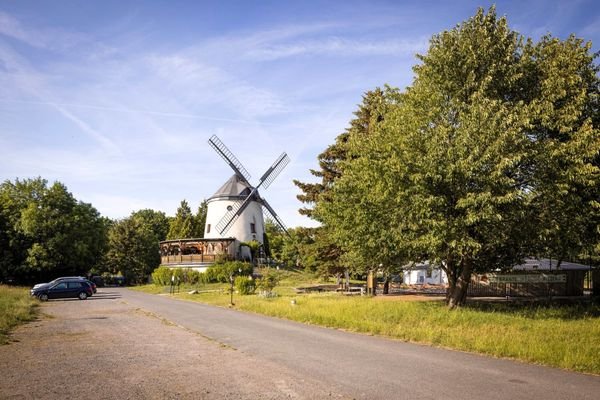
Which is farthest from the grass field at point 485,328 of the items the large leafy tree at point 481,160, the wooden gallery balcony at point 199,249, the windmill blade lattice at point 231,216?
the windmill blade lattice at point 231,216

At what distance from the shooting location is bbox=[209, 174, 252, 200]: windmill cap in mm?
63750

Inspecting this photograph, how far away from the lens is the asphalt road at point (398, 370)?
7977 mm

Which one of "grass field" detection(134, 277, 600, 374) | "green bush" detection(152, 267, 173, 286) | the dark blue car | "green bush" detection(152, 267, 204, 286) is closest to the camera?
"grass field" detection(134, 277, 600, 374)

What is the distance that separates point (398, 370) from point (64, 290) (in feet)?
106

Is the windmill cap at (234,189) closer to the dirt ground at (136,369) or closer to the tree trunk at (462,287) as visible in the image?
the tree trunk at (462,287)

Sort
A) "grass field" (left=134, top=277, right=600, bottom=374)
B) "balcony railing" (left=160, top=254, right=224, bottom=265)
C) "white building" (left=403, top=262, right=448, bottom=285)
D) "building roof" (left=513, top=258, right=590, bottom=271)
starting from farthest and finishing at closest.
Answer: "balcony railing" (left=160, top=254, right=224, bottom=265), "white building" (left=403, top=262, right=448, bottom=285), "building roof" (left=513, top=258, right=590, bottom=271), "grass field" (left=134, top=277, right=600, bottom=374)

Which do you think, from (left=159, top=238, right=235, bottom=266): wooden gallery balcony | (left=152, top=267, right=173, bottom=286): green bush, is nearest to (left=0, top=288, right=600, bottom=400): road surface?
(left=152, top=267, right=173, bottom=286): green bush

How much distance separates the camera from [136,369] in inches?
385

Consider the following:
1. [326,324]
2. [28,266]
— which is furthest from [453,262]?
[28,266]

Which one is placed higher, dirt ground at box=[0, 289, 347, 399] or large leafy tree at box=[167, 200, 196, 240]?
large leafy tree at box=[167, 200, 196, 240]

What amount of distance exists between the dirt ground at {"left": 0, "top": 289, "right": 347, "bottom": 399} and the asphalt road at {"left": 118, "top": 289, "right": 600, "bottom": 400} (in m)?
0.61

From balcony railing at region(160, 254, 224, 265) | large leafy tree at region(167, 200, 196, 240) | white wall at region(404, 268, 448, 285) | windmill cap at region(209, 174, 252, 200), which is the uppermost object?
windmill cap at region(209, 174, 252, 200)

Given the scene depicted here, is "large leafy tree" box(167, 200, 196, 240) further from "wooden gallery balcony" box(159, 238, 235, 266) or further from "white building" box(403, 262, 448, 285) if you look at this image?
"white building" box(403, 262, 448, 285)

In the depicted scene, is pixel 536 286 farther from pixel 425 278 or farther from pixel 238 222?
pixel 238 222
